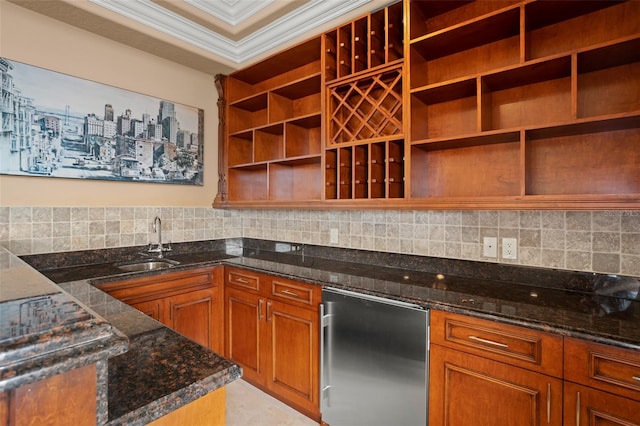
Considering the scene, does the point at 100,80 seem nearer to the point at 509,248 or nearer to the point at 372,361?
the point at 372,361

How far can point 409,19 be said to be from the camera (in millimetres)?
1946

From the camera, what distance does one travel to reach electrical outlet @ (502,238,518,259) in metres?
1.85

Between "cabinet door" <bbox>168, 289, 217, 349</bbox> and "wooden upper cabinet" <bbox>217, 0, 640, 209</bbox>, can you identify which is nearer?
"wooden upper cabinet" <bbox>217, 0, 640, 209</bbox>

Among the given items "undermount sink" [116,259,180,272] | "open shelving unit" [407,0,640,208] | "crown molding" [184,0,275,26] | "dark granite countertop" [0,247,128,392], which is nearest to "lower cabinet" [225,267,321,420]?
"undermount sink" [116,259,180,272]

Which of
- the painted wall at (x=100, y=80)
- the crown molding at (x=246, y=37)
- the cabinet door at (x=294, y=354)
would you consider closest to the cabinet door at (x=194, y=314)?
the cabinet door at (x=294, y=354)

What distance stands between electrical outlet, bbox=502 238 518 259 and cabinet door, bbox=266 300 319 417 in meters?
1.12

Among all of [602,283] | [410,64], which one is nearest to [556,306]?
[602,283]

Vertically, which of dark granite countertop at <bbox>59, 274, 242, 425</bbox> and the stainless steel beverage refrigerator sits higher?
dark granite countertop at <bbox>59, 274, 242, 425</bbox>

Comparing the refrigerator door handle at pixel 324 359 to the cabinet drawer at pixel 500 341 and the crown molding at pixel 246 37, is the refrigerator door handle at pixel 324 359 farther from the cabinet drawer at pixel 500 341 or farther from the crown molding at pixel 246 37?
the crown molding at pixel 246 37

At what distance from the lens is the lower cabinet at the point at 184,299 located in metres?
2.15

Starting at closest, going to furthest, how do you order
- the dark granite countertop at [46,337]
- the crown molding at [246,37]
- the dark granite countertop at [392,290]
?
1. the dark granite countertop at [46,337]
2. the dark granite countertop at [392,290]
3. the crown molding at [246,37]

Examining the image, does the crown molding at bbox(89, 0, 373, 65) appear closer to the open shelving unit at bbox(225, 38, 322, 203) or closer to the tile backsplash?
the open shelving unit at bbox(225, 38, 322, 203)

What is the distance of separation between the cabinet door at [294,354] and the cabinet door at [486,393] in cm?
73

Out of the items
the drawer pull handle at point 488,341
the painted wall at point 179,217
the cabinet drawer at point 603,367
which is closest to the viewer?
the cabinet drawer at point 603,367
